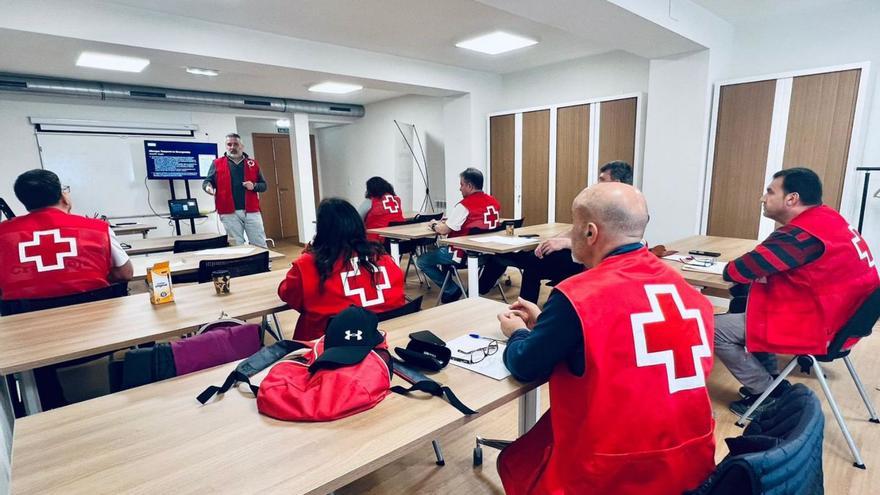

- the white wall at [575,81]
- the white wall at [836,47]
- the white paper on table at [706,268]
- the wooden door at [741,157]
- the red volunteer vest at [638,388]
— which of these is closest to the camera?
the red volunteer vest at [638,388]

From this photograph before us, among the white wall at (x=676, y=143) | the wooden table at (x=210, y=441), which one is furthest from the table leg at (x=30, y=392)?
the white wall at (x=676, y=143)

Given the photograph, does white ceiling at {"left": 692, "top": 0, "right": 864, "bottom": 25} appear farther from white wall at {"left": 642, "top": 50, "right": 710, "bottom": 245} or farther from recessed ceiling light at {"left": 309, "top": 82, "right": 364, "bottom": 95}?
recessed ceiling light at {"left": 309, "top": 82, "right": 364, "bottom": 95}

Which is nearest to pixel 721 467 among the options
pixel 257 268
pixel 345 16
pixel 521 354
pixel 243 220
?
pixel 521 354

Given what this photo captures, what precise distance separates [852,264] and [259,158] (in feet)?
29.4

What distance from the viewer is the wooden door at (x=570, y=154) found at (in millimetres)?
5199

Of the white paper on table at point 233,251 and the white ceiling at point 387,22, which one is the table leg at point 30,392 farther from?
the white ceiling at point 387,22

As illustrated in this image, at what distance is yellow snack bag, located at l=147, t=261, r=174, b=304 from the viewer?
6.91 ft

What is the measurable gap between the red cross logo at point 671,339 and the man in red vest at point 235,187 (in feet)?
15.7

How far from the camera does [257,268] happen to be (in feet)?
9.50

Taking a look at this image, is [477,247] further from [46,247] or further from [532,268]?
[46,247]

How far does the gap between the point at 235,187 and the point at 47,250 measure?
9.88 ft

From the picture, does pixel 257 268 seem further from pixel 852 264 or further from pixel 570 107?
pixel 570 107

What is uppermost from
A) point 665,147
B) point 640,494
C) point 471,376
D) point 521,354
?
point 665,147

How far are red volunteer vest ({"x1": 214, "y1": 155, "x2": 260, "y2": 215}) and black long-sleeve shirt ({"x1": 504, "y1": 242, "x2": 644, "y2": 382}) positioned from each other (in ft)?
15.7
